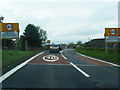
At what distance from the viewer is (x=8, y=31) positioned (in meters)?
31.0

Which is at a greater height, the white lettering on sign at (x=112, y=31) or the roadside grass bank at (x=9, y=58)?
the white lettering on sign at (x=112, y=31)

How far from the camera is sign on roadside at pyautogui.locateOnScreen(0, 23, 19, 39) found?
99.6ft

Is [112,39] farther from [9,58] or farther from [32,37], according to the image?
[32,37]

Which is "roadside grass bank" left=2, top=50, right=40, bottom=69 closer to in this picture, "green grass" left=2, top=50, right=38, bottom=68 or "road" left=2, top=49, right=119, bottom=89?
"green grass" left=2, top=50, right=38, bottom=68

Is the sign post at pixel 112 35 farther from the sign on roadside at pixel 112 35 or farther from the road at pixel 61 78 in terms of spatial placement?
the road at pixel 61 78

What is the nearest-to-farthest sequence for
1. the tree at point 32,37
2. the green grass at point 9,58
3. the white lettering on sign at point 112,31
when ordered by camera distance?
the green grass at point 9,58, the white lettering on sign at point 112,31, the tree at point 32,37

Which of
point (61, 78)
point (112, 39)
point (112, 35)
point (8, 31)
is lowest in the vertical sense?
point (61, 78)

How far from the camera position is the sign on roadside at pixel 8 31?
30.4m

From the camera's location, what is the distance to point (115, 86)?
8.78m

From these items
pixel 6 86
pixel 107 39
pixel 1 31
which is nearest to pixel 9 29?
pixel 1 31

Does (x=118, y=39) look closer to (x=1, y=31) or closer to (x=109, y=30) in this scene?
(x=109, y=30)

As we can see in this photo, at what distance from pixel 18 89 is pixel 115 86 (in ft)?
12.2

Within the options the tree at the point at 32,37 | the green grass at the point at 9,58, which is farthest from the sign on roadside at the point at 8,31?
the tree at the point at 32,37

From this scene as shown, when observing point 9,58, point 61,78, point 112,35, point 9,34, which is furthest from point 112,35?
point 61,78
